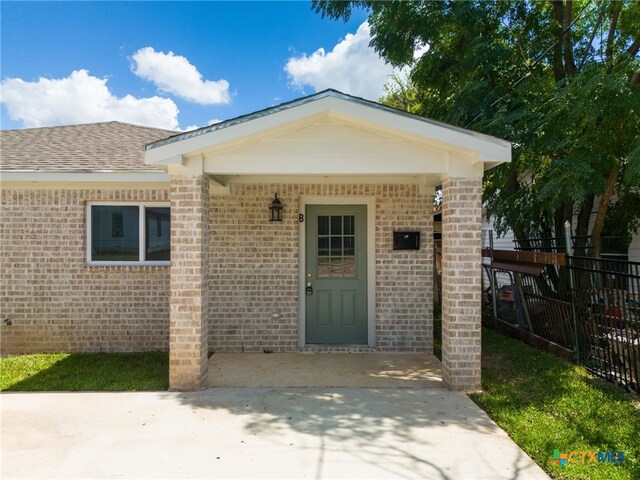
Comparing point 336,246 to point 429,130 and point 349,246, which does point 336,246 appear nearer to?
point 349,246

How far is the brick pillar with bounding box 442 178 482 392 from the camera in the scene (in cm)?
503

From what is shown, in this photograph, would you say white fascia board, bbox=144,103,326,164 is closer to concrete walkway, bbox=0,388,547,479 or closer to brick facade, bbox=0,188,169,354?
brick facade, bbox=0,188,169,354

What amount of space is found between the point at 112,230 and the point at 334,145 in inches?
164

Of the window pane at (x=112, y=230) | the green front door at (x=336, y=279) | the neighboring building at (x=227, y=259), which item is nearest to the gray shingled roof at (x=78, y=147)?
the neighboring building at (x=227, y=259)

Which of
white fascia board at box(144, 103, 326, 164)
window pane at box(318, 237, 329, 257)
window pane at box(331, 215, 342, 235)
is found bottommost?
window pane at box(318, 237, 329, 257)

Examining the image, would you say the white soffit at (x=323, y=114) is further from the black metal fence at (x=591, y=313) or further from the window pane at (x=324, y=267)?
the window pane at (x=324, y=267)

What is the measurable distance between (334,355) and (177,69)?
11068 mm

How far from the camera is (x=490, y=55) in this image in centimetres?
796

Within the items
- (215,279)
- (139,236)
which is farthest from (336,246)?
(139,236)

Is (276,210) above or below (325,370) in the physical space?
above

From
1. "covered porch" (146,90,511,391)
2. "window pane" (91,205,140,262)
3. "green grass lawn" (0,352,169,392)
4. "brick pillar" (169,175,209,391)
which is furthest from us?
"window pane" (91,205,140,262)

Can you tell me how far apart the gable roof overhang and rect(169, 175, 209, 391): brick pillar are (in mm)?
377

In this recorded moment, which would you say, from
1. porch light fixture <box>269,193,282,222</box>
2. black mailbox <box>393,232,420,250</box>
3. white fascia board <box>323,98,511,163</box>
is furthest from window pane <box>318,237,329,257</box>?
white fascia board <box>323,98,511,163</box>

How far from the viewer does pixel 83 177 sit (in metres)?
6.32
